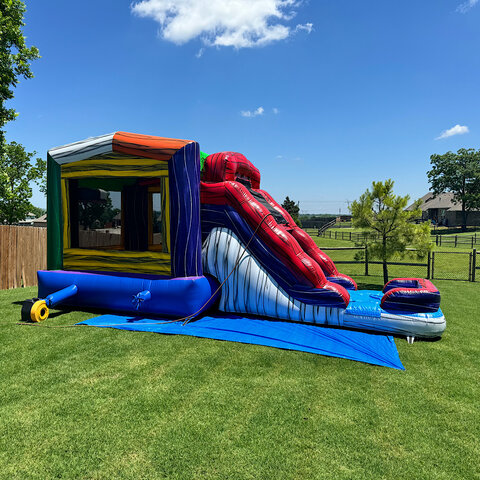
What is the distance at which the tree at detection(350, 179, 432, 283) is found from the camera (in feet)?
27.9

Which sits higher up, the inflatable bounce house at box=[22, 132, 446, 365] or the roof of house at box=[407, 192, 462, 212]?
the roof of house at box=[407, 192, 462, 212]

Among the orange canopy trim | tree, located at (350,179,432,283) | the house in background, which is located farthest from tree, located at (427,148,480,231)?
the orange canopy trim

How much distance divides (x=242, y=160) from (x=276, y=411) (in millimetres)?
4925

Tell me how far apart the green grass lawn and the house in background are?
4694 centimetres

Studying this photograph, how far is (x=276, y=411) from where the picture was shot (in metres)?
2.87

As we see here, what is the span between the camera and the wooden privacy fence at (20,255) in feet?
27.2

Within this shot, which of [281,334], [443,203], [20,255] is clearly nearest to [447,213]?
[443,203]

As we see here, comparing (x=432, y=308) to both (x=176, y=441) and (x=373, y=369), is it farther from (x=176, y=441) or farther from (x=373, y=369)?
(x=176, y=441)

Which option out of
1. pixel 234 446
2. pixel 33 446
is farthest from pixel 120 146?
pixel 234 446

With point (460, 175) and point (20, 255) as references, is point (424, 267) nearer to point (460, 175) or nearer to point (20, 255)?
point (20, 255)

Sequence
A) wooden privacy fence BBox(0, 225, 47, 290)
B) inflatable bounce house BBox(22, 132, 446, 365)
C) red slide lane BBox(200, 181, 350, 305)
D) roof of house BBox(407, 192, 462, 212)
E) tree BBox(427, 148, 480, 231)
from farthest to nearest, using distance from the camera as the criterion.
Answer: roof of house BBox(407, 192, 462, 212) → tree BBox(427, 148, 480, 231) → wooden privacy fence BBox(0, 225, 47, 290) → red slide lane BBox(200, 181, 350, 305) → inflatable bounce house BBox(22, 132, 446, 365)

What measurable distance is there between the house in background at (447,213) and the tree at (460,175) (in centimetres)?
200

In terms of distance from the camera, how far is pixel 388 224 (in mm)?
8758

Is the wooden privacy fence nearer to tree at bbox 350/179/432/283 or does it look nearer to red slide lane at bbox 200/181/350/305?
red slide lane at bbox 200/181/350/305
